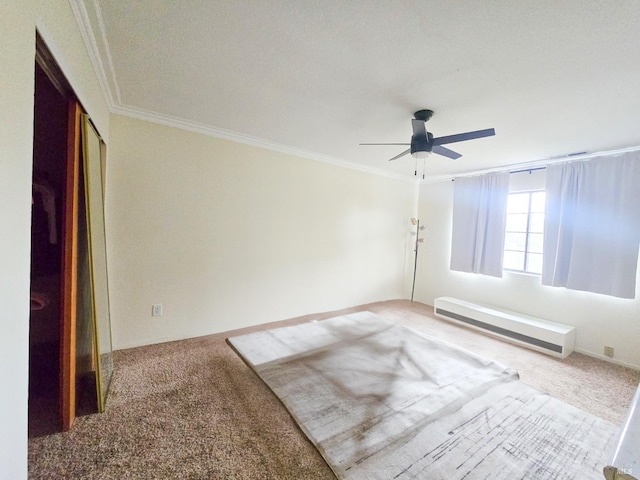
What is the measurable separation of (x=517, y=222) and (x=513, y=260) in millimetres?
572

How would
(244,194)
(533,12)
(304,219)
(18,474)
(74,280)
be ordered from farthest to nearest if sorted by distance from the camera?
1. (304,219)
2. (244,194)
3. (74,280)
4. (533,12)
5. (18,474)

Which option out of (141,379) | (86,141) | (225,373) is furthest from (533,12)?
(141,379)

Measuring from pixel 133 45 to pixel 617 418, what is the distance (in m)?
4.35

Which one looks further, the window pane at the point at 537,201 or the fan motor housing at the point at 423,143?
the window pane at the point at 537,201

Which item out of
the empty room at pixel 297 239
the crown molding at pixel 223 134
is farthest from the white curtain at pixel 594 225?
the crown molding at pixel 223 134

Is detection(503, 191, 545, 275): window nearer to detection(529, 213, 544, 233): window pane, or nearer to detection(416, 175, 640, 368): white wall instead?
detection(529, 213, 544, 233): window pane

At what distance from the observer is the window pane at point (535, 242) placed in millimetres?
3670

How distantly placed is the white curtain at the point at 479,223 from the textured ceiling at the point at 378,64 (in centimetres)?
117

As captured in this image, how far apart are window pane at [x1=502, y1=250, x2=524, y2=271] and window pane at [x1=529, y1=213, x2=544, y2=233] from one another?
0.38 meters

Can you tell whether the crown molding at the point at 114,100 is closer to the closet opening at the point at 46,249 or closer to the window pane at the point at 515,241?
the closet opening at the point at 46,249

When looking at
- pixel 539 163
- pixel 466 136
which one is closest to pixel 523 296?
pixel 539 163

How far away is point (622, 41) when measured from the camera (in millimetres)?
1404

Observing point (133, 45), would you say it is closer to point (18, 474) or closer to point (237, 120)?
point (237, 120)

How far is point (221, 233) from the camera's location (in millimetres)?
3166
